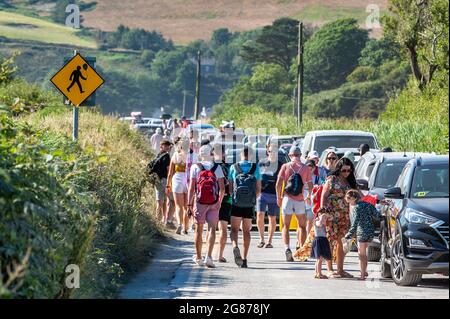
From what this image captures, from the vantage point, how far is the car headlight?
47.3 ft

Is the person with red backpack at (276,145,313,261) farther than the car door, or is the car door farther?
the person with red backpack at (276,145,313,261)

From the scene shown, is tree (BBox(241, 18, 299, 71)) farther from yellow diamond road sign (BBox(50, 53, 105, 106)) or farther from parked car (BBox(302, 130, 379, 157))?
yellow diamond road sign (BBox(50, 53, 105, 106))

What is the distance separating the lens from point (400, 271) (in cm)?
1497

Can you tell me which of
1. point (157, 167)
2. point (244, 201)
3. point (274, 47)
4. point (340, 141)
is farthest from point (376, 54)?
point (244, 201)

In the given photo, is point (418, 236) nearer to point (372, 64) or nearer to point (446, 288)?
point (446, 288)

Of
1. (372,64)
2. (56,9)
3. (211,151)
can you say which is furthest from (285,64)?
(211,151)

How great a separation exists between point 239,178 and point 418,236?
12.6 feet

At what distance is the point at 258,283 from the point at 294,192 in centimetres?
323

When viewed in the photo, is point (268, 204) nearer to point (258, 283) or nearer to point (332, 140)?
point (258, 283)

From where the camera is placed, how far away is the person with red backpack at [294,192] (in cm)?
1830

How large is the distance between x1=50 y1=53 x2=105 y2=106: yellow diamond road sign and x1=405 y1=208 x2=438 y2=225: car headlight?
723 centimetres

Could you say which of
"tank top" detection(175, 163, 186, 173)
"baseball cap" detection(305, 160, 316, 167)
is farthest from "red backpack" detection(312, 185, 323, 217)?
"tank top" detection(175, 163, 186, 173)

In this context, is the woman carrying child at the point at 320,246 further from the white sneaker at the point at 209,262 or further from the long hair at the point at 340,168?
the white sneaker at the point at 209,262

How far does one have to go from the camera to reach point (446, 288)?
1484 cm
